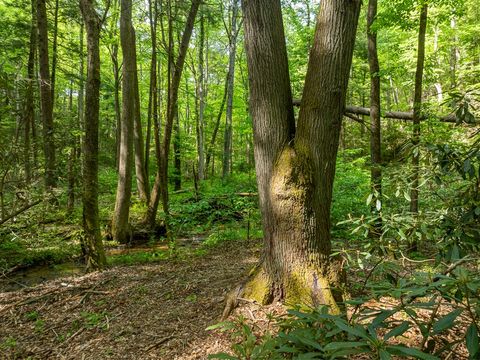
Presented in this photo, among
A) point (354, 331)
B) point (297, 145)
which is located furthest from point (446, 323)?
point (297, 145)

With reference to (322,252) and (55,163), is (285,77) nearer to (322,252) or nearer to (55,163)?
(322,252)

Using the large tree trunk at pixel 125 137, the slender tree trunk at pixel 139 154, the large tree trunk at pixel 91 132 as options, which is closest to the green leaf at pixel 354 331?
the large tree trunk at pixel 91 132

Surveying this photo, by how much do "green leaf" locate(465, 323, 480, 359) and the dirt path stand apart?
201 centimetres

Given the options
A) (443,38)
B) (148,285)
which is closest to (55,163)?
(148,285)

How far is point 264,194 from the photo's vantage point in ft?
9.74

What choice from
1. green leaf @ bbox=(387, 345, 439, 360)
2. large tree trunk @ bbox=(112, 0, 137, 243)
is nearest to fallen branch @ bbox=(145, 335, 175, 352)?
green leaf @ bbox=(387, 345, 439, 360)

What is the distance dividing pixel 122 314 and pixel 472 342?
143 inches

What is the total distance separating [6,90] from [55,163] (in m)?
1.25

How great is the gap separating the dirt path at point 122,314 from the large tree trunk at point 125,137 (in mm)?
2549

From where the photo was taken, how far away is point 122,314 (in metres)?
3.79

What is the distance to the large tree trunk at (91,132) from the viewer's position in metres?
4.82

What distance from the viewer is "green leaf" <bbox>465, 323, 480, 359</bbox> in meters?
0.98

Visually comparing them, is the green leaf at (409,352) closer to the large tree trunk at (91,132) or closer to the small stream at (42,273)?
the large tree trunk at (91,132)

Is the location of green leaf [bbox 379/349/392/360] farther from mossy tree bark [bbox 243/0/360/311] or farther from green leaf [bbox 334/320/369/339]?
mossy tree bark [bbox 243/0/360/311]
